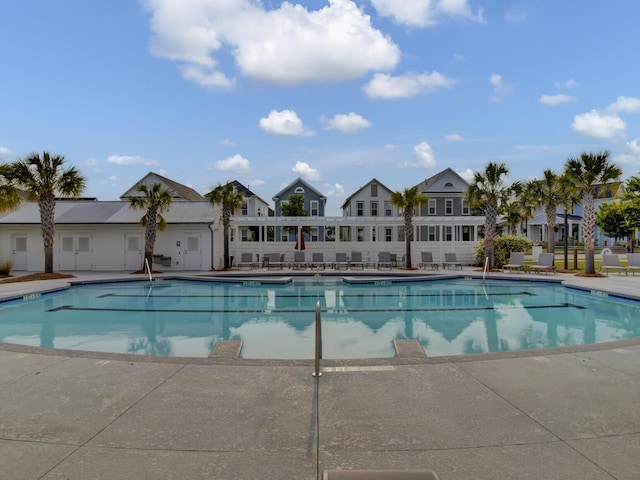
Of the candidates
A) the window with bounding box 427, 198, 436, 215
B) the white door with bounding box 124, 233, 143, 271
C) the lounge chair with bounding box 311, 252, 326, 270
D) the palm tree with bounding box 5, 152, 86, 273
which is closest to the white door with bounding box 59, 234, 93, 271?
the white door with bounding box 124, 233, 143, 271

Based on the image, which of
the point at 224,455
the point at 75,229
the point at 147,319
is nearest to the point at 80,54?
the point at 147,319

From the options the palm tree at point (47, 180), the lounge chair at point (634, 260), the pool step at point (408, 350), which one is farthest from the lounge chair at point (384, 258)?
the pool step at point (408, 350)

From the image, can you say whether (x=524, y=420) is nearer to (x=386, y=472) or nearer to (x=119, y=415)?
(x=386, y=472)

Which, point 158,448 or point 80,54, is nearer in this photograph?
point 158,448

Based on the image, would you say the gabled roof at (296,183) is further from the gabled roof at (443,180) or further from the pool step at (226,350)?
the pool step at (226,350)

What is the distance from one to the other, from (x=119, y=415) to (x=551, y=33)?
15.5m

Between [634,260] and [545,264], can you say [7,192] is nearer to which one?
[545,264]

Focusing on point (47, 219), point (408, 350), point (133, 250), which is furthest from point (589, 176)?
point (47, 219)

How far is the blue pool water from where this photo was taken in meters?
7.88

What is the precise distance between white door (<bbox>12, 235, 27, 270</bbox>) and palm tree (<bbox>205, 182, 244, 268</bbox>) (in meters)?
10.2

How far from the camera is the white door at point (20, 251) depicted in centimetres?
2300

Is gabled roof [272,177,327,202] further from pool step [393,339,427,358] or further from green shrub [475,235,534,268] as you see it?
pool step [393,339,427,358]

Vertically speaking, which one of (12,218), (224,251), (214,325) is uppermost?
(12,218)

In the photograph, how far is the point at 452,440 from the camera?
320 centimetres
